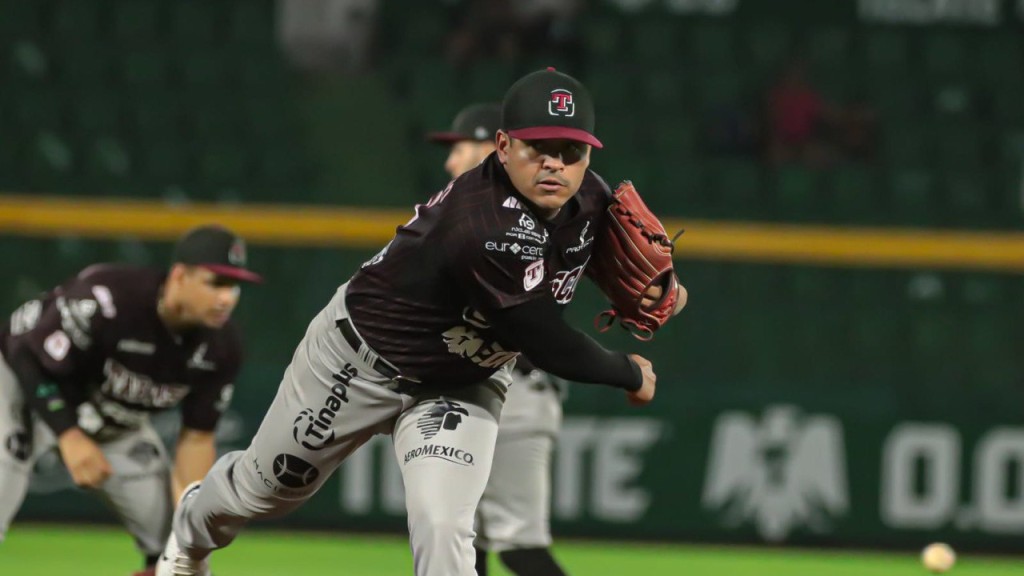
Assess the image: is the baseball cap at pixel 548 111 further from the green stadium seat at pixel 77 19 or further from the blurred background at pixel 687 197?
the green stadium seat at pixel 77 19

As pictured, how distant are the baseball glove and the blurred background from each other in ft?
13.2

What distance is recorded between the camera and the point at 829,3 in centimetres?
1102

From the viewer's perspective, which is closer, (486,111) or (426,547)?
(426,547)

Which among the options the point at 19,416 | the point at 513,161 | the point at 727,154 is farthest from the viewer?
the point at 727,154

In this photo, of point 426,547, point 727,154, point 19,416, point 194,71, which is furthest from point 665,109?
point 426,547

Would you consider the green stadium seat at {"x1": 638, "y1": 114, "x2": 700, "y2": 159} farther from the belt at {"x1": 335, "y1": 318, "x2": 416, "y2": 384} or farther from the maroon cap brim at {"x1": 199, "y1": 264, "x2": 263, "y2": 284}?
the belt at {"x1": 335, "y1": 318, "x2": 416, "y2": 384}

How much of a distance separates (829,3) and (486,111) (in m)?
5.61

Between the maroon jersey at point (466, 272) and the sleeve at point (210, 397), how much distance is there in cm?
118

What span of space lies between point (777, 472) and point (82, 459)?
4.65m

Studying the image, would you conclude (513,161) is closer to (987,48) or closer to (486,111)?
(486,111)

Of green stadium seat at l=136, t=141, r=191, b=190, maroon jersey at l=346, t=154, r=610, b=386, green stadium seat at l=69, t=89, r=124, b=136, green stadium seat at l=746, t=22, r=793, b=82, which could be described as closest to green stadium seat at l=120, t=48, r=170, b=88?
green stadium seat at l=69, t=89, r=124, b=136

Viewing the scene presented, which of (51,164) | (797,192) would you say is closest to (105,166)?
(51,164)

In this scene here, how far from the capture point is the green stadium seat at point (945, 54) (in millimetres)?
10766

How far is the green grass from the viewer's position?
7.74m
